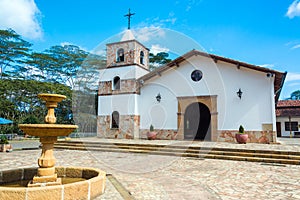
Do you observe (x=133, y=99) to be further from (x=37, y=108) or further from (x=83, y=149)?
(x=37, y=108)

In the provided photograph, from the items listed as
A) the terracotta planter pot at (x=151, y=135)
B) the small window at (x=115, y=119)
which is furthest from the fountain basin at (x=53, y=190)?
the small window at (x=115, y=119)

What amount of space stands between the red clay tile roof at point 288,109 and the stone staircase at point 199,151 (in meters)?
17.4

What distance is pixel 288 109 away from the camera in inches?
968

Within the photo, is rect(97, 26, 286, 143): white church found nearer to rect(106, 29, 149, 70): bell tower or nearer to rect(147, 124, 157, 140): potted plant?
rect(106, 29, 149, 70): bell tower

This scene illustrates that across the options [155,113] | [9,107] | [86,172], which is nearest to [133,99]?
[155,113]

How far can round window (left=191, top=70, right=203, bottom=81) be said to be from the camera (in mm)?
13488

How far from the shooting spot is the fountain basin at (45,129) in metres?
→ 3.71

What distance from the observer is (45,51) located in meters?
31.8

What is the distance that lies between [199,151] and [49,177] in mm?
6736

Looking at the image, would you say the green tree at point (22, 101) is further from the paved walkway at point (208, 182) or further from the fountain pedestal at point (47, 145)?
the fountain pedestal at point (47, 145)

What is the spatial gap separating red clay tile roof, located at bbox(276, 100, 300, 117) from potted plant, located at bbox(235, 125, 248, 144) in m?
14.8

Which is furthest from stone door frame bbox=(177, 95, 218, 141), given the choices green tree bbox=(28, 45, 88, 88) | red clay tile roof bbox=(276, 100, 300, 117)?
green tree bbox=(28, 45, 88, 88)

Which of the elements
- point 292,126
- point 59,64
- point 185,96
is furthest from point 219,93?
point 59,64

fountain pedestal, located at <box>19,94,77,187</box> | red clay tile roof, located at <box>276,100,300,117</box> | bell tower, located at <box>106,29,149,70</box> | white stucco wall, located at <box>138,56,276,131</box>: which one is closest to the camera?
fountain pedestal, located at <box>19,94,77,187</box>
